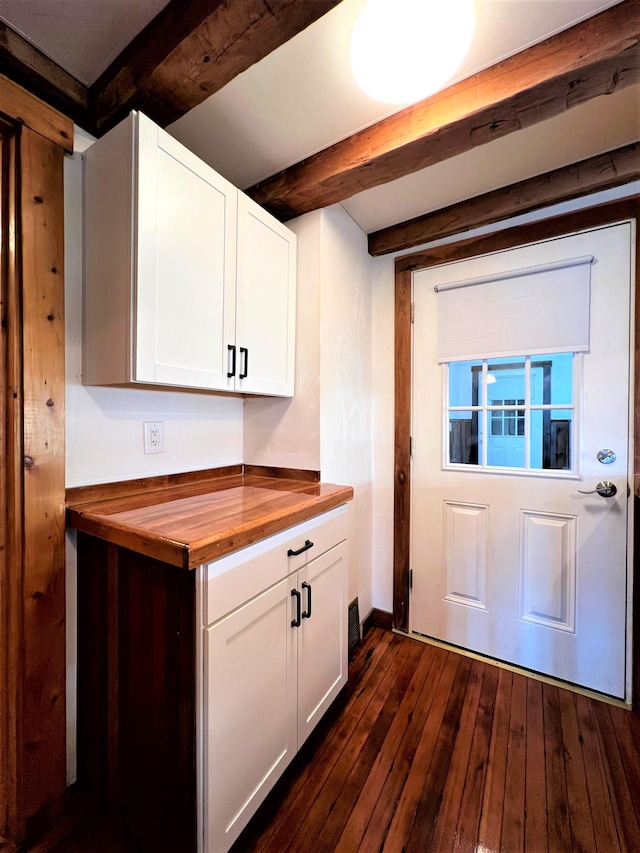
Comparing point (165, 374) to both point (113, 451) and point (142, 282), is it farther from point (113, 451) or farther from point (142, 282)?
point (113, 451)

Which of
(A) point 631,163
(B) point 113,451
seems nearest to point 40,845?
(B) point 113,451

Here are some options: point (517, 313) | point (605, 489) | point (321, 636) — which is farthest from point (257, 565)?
point (517, 313)

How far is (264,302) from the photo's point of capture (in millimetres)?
1486

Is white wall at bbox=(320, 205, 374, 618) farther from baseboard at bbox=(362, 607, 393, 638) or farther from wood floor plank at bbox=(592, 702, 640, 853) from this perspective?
wood floor plank at bbox=(592, 702, 640, 853)

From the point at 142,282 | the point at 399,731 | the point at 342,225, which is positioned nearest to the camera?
the point at 142,282

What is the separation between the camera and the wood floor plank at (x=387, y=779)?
103 cm

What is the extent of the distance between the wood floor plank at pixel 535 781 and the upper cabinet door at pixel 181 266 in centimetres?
173

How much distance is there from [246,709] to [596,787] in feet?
4.11

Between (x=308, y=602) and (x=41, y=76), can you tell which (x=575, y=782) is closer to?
(x=308, y=602)

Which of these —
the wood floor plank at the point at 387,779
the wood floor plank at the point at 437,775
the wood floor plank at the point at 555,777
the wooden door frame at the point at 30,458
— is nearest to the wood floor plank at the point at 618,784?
the wood floor plank at the point at 555,777

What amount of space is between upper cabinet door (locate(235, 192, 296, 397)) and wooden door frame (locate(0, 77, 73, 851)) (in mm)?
583

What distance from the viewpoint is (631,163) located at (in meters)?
1.41

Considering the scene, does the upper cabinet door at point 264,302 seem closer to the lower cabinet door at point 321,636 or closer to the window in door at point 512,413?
the lower cabinet door at point 321,636

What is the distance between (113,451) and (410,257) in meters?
1.80
